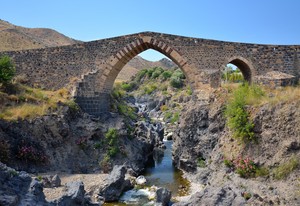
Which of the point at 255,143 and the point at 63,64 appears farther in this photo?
the point at 63,64

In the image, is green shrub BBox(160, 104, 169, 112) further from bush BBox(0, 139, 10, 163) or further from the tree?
bush BBox(0, 139, 10, 163)

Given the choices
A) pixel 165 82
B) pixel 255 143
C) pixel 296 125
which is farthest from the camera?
pixel 165 82

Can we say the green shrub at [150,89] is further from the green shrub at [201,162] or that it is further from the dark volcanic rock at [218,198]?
the dark volcanic rock at [218,198]

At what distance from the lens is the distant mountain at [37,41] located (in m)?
39.4

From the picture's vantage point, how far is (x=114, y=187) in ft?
35.0

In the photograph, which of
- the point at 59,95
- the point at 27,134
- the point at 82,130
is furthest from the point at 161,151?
the point at 27,134

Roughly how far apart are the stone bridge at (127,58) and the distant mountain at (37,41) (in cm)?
2201

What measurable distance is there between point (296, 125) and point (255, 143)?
1.53 meters

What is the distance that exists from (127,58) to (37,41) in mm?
36879

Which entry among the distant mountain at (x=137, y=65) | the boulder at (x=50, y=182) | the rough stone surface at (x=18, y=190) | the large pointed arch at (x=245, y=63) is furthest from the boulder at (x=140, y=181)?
the distant mountain at (x=137, y=65)

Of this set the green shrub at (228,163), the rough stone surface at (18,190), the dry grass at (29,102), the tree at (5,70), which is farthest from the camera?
the tree at (5,70)

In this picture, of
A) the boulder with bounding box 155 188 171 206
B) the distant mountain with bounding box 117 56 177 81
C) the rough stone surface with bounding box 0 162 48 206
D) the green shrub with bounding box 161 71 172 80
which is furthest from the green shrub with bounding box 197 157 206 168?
the distant mountain with bounding box 117 56 177 81

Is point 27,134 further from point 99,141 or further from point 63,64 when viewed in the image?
point 63,64

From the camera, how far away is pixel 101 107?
16391 millimetres
